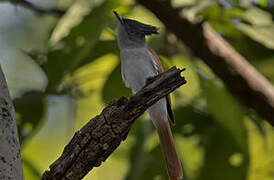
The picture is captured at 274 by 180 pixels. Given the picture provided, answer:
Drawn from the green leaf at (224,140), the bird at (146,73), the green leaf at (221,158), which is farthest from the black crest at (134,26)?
the green leaf at (221,158)

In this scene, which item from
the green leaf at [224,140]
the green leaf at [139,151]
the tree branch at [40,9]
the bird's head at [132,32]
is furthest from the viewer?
the tree branch at [40,9]

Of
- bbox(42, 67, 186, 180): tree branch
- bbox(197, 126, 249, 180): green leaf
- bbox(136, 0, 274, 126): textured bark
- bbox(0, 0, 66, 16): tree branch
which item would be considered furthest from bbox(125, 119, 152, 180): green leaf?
bbox(42, 67, 186, 180): tree branch

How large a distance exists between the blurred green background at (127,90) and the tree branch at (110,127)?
2.76ft

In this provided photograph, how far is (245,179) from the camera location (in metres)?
2.26

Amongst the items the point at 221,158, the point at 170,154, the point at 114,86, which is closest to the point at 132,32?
the point at 114,86

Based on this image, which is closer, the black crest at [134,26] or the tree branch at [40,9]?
the black crest at [134,26]

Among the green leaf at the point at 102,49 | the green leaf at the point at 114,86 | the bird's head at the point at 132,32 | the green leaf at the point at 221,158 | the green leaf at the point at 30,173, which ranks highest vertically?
the bird's head at the point at 132,32

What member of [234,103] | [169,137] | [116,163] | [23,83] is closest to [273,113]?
[234,103]

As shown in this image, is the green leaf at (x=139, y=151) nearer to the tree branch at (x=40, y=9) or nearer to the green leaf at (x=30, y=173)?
the green leaf at (x=30, y=173)

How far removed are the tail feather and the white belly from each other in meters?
0.17

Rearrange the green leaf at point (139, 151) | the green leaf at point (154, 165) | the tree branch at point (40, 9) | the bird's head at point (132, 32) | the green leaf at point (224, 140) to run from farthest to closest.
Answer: the tree branch at point (40, 9)
the green leaf at point (154, 165)
the green leaf at point (139, 151)
the green leaf at point (224, 140)
the bird's head at point (132, 32)

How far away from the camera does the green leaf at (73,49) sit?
2.14 m

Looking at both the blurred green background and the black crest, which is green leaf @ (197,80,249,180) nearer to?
the blurred green background

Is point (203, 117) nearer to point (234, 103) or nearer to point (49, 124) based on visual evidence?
point (234, 103)
